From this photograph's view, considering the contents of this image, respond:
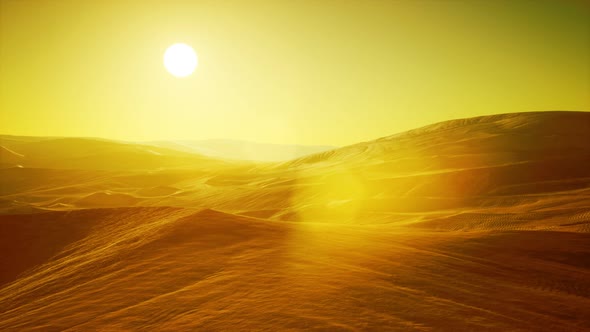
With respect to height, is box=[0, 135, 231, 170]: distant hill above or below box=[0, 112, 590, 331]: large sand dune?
above

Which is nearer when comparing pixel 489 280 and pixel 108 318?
pixel 108 318

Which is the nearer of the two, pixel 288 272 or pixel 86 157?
pixel 288 272

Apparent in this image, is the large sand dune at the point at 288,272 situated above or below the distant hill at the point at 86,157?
below

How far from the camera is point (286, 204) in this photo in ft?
129

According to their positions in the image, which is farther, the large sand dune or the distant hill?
the distant hill

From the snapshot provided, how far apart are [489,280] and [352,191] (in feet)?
108

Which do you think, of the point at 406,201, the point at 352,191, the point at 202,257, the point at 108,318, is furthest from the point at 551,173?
the point at 108,318

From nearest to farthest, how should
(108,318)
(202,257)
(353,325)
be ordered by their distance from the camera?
(353,325)
(108,318)
(202,257)

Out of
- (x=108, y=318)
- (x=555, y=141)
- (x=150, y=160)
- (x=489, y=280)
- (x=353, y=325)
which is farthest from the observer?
(x=150, y=160)

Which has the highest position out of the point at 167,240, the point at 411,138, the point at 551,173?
the point at 411,138

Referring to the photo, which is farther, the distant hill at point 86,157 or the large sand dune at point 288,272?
the distant hill at point 86,157

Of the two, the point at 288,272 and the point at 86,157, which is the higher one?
the point at 86,157

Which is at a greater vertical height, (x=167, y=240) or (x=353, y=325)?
(x=167, y=240)

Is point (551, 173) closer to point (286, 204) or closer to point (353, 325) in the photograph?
point (286, 204)
